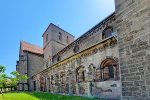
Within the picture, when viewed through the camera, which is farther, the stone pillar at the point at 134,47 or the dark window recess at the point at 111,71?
the dark window recess at the point at 111,71

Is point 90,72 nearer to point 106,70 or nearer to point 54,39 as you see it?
point 106,70

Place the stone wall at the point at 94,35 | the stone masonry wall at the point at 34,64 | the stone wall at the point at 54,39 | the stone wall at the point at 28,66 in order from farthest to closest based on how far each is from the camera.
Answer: the stone masonry wall at the point at 34,64 → the stone wall at the point at 28,66 → the stone wall at the point at 54,39 → the stone wall at the point at 94,35

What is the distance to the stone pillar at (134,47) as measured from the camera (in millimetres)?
3906

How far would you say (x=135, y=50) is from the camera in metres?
4.20

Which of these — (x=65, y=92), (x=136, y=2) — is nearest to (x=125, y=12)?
(x=136, y=2)

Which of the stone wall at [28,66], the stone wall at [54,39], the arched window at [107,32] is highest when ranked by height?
the stone wall at [54,39]

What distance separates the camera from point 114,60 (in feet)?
23.1

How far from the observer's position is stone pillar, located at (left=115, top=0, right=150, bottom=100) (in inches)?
154

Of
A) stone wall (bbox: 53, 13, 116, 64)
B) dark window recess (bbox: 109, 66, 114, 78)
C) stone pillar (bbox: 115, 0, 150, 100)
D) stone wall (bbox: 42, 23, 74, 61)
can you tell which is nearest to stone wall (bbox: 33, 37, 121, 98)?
dark window recess (bbox: 109, 66, 114, 78)

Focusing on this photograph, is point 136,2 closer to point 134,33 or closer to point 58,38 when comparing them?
point 134,33

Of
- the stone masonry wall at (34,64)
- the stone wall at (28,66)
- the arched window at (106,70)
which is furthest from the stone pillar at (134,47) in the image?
the stone masonry wall at (34,64)

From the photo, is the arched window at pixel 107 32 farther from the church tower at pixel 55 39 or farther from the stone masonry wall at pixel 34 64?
the stone masonry wall at pixel 34 64

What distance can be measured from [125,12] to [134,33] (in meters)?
1.05

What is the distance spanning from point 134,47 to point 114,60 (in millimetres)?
2915
